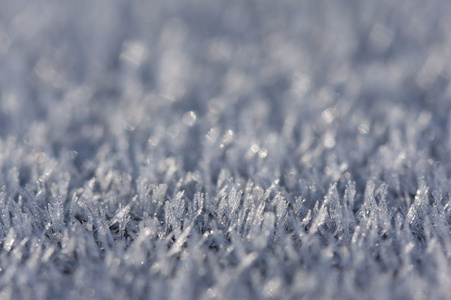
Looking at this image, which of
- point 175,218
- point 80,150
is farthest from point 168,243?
point 80,150

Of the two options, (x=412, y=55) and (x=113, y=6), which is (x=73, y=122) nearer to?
(x=113, y=6)

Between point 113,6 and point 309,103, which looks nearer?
point 309,103

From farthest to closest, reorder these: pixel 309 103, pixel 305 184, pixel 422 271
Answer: pixel 309 103 < pixel 305 184 < pixel 422 271

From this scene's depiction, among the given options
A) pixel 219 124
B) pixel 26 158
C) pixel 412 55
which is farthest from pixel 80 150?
pixel 412 55

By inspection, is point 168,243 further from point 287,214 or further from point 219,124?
point 219,124

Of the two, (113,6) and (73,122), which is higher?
(113,6)

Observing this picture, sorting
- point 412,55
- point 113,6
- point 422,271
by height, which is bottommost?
point 422,271

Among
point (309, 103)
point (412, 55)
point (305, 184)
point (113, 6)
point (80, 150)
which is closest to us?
point (305, 184)
